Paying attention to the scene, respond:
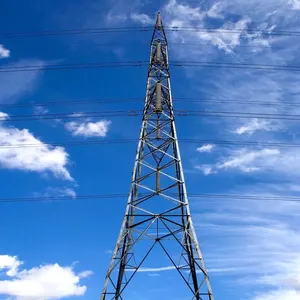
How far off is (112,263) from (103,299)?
2.13 m

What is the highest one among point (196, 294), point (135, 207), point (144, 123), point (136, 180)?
point (144, 123)

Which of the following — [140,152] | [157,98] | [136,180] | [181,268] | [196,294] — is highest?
[157,98]

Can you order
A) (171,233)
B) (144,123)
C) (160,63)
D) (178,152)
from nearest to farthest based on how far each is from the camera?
(171,233) < (178,152) < (144,123) < (160,63)

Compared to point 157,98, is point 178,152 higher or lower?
lower

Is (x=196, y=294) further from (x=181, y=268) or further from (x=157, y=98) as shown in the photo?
(x=157, y=98)

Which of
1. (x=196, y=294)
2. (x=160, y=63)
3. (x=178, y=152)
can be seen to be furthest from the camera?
(x=160, y=63)

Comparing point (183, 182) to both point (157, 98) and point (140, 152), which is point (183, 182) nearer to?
point (140, 152)

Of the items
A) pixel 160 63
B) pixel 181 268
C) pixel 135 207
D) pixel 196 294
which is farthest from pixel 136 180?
pixel 160 63

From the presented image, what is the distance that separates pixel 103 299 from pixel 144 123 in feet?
41.6

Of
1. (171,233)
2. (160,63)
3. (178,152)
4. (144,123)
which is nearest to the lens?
(171,233)

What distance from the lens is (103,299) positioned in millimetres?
23359

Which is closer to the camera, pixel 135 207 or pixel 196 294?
pixel 196 294

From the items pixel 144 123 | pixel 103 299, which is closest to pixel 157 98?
pixel 144 123

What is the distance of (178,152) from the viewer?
1071 inches
